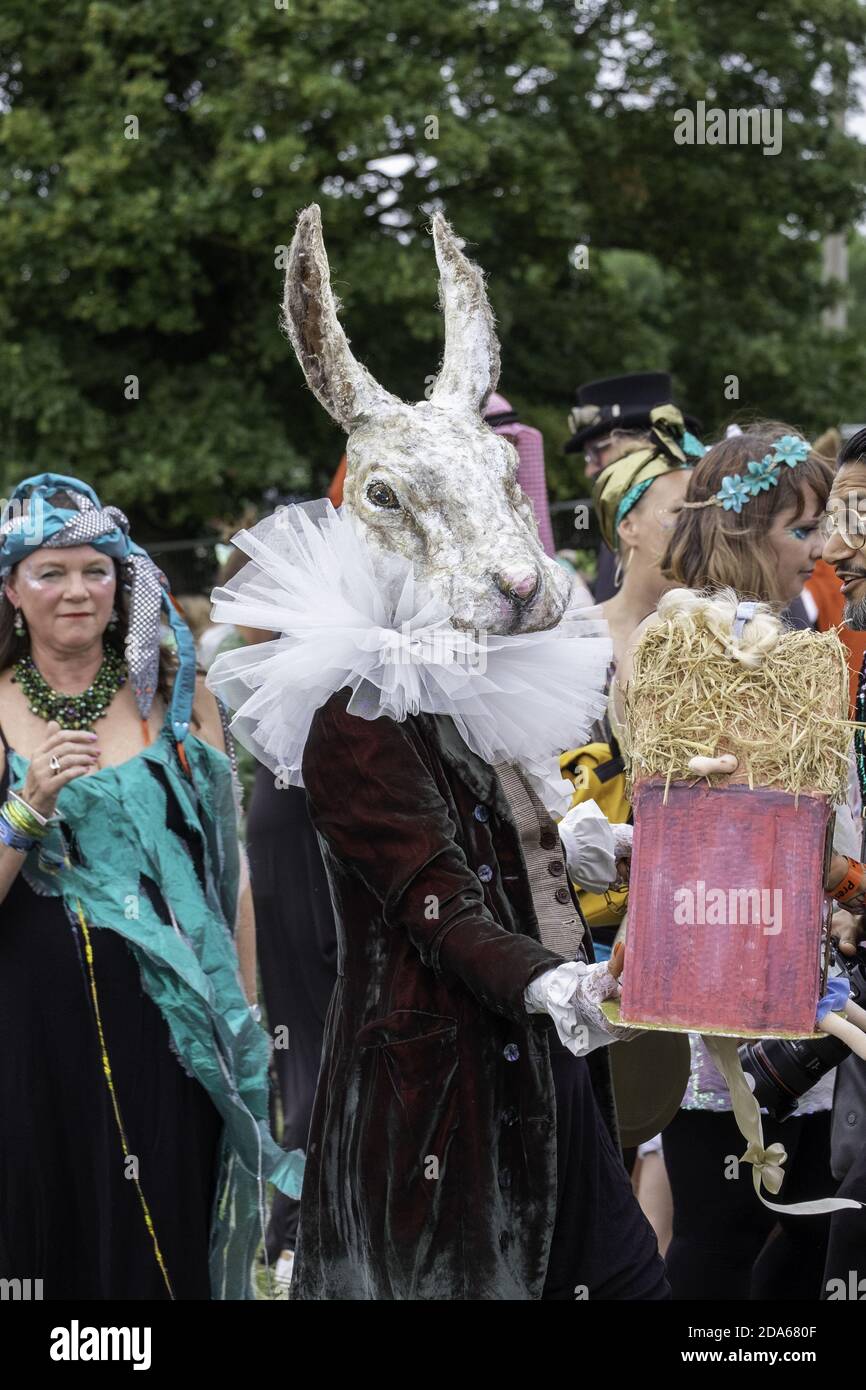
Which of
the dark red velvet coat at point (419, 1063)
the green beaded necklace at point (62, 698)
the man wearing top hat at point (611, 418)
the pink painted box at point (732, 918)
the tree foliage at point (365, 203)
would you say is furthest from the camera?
the tree foliage at point (365, 203)

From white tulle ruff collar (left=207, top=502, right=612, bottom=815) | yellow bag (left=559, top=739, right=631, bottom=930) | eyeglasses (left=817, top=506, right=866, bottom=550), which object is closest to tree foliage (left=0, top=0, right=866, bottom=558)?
yellow bag (left=559, top=739, right=631, bottom=930)

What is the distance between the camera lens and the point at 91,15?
15.9 m

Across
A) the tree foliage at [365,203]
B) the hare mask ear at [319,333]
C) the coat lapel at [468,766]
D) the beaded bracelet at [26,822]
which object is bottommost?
the beaded bracelet at [26,822]

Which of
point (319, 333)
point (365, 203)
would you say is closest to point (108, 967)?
point (319, 333)

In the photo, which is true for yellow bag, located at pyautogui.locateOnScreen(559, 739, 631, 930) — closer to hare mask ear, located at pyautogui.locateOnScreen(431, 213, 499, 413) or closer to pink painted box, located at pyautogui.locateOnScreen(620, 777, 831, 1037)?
hare mask ear, located at pyautogui.locateOnScreen(431, 213, 499, 413)

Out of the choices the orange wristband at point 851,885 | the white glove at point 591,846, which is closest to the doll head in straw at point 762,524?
the white glove at point 591,846

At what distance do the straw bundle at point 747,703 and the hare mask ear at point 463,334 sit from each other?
2.56 ft

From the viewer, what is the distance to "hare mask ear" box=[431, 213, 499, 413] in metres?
3.18

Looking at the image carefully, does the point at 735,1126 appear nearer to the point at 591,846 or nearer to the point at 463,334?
the point at 591,846

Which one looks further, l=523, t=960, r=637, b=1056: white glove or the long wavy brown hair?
the long wavy brown hair

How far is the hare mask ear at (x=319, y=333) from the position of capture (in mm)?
2979

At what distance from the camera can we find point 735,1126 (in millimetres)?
3939

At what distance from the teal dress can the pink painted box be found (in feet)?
6.07

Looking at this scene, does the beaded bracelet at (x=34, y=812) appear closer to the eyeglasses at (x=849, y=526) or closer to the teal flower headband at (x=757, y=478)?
the teal flower headband at (x=757, y=478)
